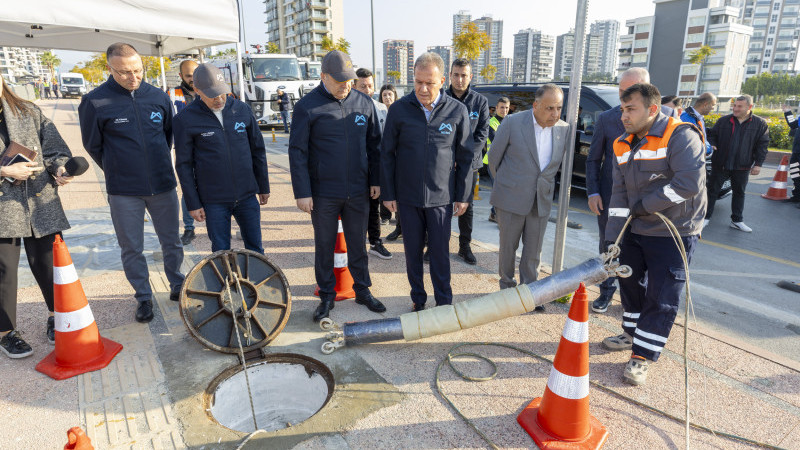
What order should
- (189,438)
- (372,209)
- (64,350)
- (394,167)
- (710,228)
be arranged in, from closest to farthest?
(189,438) < (64,350) < (394,167) < (372,209) < (710,228)

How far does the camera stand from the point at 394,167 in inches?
146

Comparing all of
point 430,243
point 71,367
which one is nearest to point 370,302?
point 430,243

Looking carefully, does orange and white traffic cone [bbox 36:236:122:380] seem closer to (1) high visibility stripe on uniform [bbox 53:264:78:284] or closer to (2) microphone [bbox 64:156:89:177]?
(1) high visibility stripe on uniform [bbox 53:264:78:284]

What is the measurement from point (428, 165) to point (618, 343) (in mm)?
1960

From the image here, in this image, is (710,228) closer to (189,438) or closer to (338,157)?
(338,157)

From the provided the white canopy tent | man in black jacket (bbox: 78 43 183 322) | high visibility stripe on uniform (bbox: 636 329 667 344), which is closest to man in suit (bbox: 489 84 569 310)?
high visibility stripe on uniform (bbox: 636 329 667 344)

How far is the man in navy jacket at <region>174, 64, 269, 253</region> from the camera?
3535 mm

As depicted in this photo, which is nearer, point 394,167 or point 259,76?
point 394,167

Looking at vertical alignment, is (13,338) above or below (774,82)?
below

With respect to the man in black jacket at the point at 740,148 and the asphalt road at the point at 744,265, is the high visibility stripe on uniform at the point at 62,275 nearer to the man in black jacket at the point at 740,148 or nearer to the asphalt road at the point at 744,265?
the asphalt road at the point at 744,265

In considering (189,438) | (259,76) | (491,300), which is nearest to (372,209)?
(491,300)

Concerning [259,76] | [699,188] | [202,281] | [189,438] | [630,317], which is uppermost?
[259,76]

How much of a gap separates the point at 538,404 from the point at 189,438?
6.58ft

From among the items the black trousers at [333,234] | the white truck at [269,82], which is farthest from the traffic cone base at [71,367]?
the white truck at [269,82]
